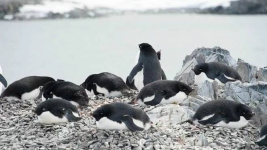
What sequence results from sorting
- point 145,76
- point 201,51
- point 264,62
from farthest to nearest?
point 264,62, point 201,51, point 145,76

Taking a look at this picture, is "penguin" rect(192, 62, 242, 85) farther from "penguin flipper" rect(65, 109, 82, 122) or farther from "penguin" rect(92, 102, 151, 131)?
"penguin flipper" rect(65, 109, 82, 122)

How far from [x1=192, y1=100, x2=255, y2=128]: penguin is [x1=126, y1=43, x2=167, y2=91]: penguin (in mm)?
1831

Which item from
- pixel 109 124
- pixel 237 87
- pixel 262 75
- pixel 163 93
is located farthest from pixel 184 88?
pixel 262 75

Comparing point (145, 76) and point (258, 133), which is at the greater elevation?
point (145, 76)

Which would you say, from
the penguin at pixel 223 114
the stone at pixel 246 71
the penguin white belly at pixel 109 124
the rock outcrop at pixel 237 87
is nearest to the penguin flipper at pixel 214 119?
the penguin at pixel 223 114

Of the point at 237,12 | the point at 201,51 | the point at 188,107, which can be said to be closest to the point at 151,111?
the point at 188,107

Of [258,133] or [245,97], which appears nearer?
[258,133]

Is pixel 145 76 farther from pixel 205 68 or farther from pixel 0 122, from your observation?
pixel 0 122

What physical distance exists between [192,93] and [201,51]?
2511mm

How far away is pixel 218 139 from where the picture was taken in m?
5.60

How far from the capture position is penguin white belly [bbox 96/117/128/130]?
18.2 ft

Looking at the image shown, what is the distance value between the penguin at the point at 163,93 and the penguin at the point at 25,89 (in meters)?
1.63

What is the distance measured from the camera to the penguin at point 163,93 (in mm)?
6465

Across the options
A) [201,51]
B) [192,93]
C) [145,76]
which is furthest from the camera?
[201,51]
